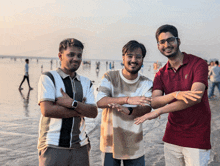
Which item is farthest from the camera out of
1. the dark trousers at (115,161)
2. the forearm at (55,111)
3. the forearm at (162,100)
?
the dark trousers at (115,161)

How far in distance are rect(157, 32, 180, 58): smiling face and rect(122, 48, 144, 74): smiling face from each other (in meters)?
0.33

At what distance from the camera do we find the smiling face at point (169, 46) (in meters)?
2.73

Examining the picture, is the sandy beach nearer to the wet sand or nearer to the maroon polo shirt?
the wet sand

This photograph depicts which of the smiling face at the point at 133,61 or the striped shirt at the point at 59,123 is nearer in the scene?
the striped shirt at the point at 59,123

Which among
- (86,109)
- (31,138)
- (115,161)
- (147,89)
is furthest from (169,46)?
(31,138)

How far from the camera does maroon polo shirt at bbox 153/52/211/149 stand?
2.57 metres

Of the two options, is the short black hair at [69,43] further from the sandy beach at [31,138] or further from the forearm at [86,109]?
the sandy beach at [31,138]

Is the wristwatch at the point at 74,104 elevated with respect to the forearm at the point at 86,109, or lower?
elevated

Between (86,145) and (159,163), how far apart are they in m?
2.51

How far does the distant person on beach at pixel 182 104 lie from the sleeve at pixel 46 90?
112cm

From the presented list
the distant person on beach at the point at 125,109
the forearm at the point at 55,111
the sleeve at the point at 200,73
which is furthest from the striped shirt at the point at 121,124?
the sleeve at the point at 200,73

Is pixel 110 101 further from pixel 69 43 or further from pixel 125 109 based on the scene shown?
pixel 69 43

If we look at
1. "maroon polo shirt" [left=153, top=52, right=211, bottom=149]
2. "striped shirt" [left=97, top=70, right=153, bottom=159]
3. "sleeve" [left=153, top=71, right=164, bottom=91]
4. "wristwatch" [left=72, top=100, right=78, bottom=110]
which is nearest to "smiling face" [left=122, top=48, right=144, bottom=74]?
"striped shirt" [left=97, top=70, right=153, bottom=159]

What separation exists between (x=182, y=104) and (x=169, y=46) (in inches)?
31.9
